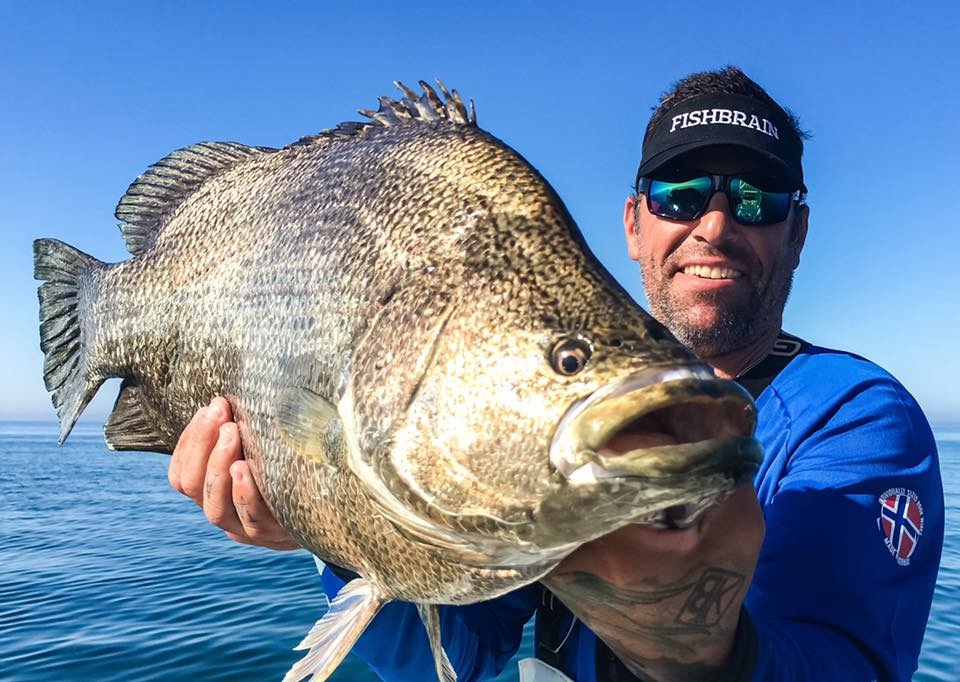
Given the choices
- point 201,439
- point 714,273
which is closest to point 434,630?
point 201,439

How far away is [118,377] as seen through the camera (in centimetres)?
293

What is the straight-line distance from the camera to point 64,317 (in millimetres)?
3295

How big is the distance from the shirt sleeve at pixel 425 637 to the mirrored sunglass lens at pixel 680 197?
1870mm

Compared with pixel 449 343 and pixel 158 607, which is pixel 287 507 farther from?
pixel 158 607

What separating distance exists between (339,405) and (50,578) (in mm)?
10946

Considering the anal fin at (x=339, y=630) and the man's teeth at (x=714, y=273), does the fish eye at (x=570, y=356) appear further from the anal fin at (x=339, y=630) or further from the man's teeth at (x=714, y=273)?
the man's teeth at (x=714, y=273)

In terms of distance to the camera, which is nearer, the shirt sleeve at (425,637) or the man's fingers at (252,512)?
the man's fingers at (252,512)

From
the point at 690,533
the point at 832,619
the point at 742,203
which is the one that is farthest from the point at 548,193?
the point at 742,203

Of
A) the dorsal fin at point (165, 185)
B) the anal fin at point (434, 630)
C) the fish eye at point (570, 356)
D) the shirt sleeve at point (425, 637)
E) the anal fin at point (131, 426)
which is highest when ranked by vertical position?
the dorsal fin at point (165, 185)

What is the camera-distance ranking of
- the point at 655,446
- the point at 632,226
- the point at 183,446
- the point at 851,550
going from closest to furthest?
the point at 655,446
the point at 851,550
the point at 183,446
the point at 632,226

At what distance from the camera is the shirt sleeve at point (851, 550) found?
1936 millimetres

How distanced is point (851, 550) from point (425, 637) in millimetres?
1752

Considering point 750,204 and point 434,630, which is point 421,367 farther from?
point 750,204

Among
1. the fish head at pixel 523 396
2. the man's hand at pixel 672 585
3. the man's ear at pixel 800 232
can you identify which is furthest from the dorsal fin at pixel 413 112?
the man's ear at pixel 800 232
